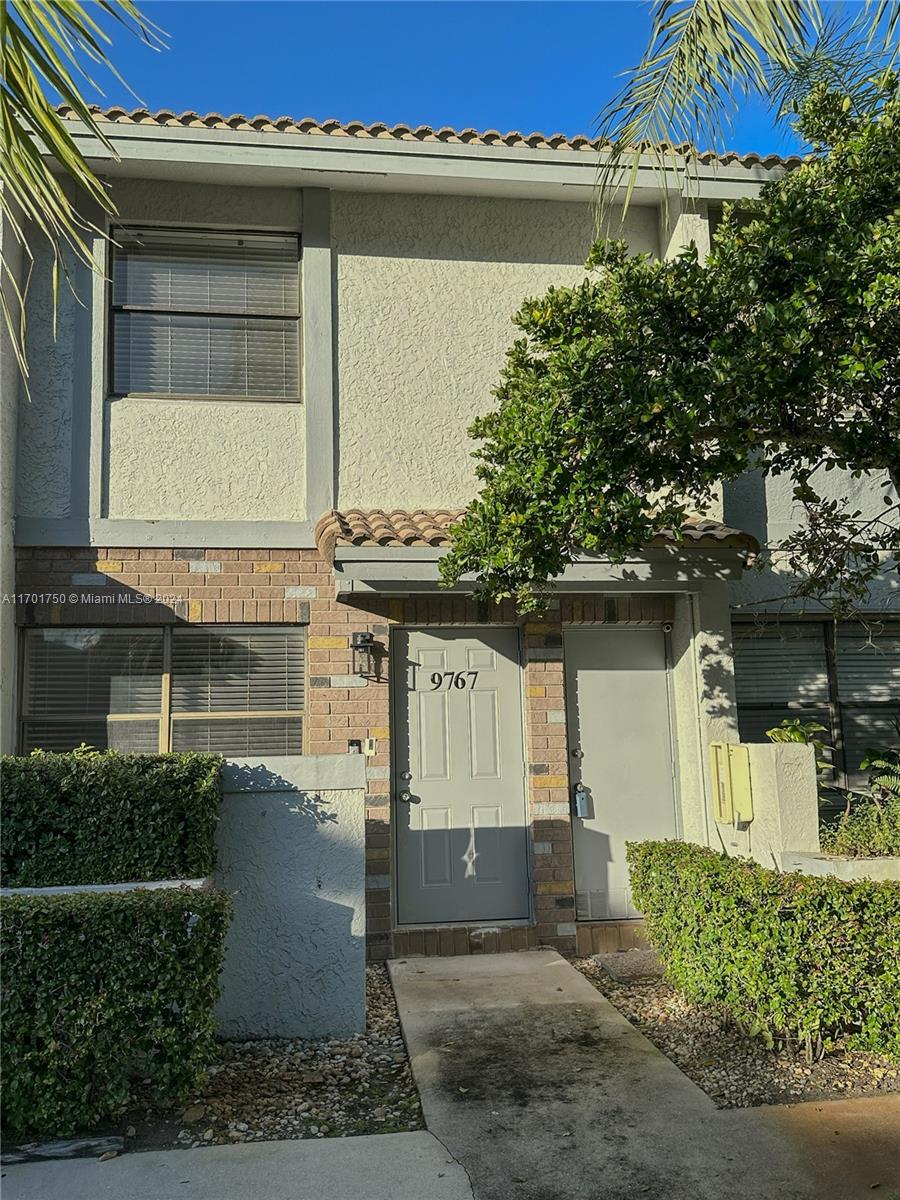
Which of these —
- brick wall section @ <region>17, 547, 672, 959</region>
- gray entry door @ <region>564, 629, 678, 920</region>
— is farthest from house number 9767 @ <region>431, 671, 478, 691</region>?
gray entry door @ <region>564, 629, 678, 920</region>

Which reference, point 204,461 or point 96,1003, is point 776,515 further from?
point 96,1003

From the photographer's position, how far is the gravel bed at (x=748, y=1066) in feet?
16.1

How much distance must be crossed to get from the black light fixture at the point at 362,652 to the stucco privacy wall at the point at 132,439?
1.20m

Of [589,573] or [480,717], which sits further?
[480,717]

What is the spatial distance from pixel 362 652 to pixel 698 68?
15.6 ft

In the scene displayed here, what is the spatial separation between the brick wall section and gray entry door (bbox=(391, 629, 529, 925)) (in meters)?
0.17

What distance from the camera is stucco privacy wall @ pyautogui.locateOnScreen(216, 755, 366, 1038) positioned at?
18.8ft

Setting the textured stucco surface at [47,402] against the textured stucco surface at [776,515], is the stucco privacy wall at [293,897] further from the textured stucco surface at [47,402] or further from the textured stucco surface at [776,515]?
the textured stucco surface at [776,515]

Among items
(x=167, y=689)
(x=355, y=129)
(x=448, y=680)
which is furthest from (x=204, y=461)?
(x=355, y=129)

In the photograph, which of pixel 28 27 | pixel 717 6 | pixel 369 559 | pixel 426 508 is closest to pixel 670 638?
pixel 426 508

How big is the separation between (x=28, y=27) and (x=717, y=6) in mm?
3734

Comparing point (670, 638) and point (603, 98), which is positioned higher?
point (603, 98)

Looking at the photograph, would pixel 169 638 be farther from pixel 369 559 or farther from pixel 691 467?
pixel 691 467

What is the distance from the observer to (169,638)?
8.03 meters
